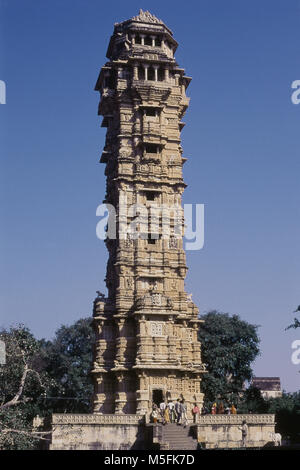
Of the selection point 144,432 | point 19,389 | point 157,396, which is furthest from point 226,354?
point 19,389

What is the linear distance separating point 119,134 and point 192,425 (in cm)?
2111

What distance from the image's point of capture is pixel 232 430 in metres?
34.0

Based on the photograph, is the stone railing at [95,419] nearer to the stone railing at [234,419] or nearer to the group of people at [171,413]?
the group of people at [171,413]

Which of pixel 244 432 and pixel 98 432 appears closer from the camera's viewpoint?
pixel 98 432

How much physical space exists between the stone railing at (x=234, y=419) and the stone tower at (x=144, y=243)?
3969 mm

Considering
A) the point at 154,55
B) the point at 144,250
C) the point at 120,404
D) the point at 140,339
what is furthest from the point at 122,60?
the point at 120,404

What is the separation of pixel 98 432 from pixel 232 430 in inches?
300

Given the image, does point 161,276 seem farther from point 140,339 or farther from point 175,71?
point 175,71

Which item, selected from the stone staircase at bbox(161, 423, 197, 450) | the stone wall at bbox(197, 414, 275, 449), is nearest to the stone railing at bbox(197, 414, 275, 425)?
the stone wall at bbox(197, 414, 275, 449)

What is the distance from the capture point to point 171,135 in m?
44.2

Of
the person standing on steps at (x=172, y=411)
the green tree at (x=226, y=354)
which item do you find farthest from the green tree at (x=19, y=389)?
the green tree at (x=226, y=354)

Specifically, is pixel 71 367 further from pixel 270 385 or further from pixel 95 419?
pixel 270 385

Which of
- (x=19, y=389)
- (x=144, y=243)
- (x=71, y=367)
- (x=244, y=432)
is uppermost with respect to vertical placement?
(x=144, y=243)

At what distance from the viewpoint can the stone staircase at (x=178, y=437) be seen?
31533mm
